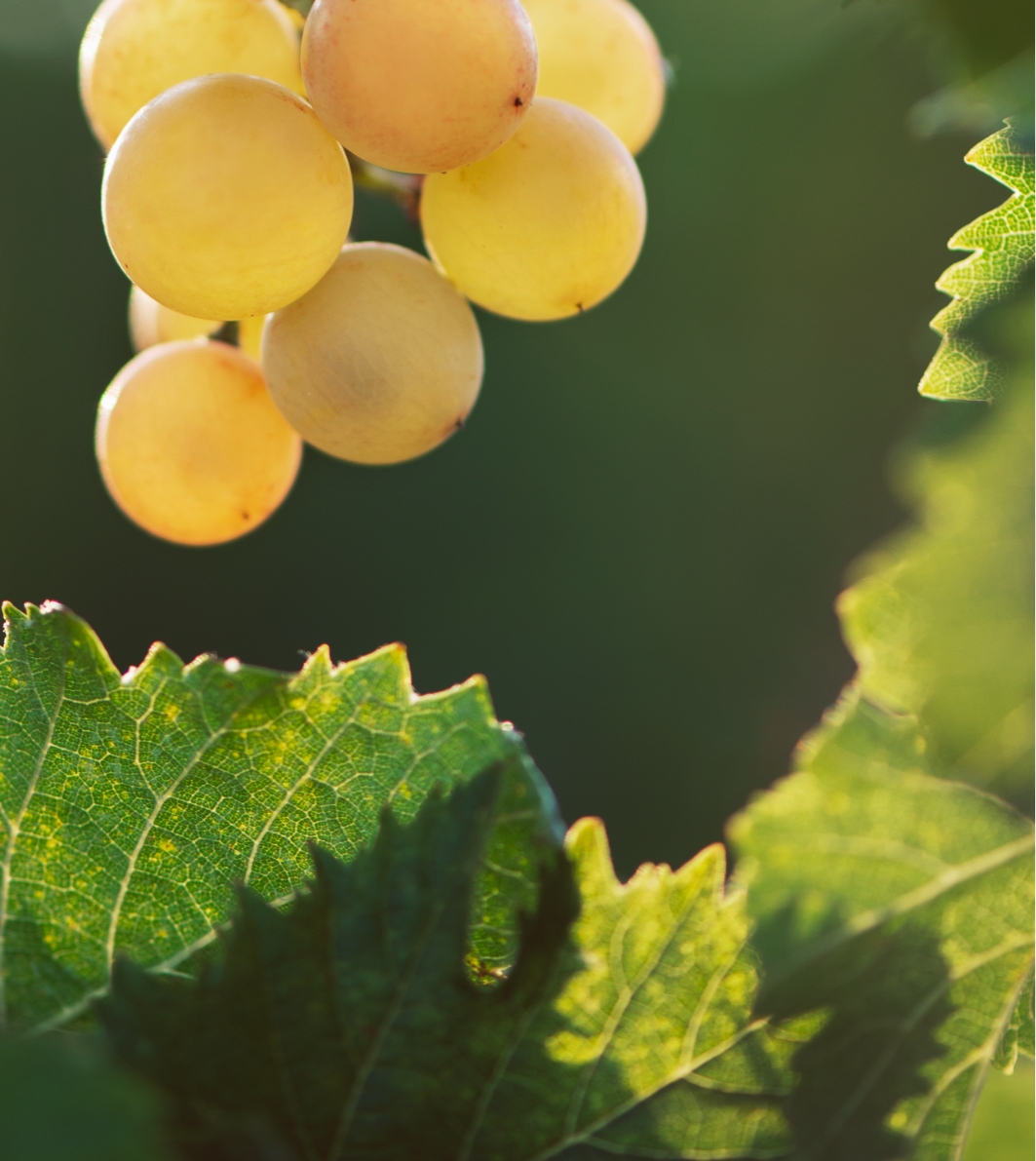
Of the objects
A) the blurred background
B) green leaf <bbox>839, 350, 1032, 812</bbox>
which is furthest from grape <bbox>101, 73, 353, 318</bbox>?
the blurred background

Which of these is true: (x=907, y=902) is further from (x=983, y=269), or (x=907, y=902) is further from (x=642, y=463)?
(x=642, y=463)

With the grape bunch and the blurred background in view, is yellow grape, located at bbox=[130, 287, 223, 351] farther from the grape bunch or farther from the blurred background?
the blurred background

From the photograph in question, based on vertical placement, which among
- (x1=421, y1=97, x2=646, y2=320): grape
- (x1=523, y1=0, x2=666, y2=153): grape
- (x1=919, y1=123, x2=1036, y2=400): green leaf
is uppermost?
(x1=523, y1=0, x2=666, y2=153): grape

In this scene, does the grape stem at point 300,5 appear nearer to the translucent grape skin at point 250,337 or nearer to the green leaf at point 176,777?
the translucent grape skin at point 250,337

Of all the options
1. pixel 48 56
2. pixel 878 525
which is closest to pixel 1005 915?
pixel 878 525

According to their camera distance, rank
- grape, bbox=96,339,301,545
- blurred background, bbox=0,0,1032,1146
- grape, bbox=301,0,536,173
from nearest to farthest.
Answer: grape, bbox=301,0,536,173, grape, bbox=96,339,301,545, blurred background, bbox=0,0,1032,1146
